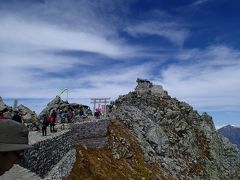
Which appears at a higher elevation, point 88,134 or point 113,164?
point 88,134

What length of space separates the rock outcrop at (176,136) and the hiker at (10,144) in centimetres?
4294

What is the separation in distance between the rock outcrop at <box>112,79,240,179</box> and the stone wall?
900 cm

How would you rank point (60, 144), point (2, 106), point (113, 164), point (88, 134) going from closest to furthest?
point (60, 144)
point (113, 164)
point (88, 134)
point (2, 106)

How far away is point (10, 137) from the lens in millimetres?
4164

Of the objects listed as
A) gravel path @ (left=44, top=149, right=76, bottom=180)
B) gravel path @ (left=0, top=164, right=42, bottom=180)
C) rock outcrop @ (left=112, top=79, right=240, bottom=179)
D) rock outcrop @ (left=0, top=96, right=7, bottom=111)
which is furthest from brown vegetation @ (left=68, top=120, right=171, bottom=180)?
rock outcrop @ (left=0, top=96, right=7, bottom=111)

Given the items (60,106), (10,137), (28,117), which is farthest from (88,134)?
(10,137)

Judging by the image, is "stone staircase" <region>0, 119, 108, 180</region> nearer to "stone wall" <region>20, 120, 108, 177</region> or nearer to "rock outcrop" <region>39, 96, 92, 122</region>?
"stone wall" <region>20, 120, 108, 177</region>

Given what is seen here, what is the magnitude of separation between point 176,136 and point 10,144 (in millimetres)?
57758

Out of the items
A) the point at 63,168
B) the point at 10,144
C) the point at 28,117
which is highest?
the point at 28,117

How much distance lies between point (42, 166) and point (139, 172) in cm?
1437

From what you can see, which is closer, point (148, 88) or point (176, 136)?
point (176, 136)

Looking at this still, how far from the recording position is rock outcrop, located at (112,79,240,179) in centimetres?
5303

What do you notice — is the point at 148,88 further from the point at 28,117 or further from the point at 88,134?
the point at 88,134

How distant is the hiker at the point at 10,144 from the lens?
4.10 meters
